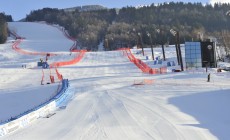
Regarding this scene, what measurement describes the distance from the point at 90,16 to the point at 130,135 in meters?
171

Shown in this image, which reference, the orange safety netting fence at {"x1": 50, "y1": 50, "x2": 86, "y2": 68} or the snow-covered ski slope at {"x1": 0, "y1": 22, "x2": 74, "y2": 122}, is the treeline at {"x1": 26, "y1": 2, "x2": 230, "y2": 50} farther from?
the snow-covered ski slope at {"x1": 0, "y1": 22, "x2": 74, "y2": 122}

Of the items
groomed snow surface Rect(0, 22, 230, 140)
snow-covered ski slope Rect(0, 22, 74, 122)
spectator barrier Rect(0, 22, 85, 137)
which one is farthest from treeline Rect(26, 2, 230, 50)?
spectator barrier Rect(0, 22, 85, 137)

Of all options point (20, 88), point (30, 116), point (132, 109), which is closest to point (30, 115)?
point (30, 116)

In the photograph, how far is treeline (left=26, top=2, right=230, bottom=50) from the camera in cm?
12538

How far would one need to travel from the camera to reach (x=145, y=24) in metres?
147

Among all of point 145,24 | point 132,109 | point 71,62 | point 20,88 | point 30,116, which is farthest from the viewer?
point 145,24

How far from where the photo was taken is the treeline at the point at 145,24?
12538 cm

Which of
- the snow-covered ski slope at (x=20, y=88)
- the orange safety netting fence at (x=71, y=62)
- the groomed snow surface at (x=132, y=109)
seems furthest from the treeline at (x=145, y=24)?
the groomed snow surface at (x=132, y=109)

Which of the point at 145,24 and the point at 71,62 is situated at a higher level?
the point at 145,24

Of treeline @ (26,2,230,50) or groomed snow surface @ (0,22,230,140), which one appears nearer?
groomed snow surface @ (0,22,230,140)

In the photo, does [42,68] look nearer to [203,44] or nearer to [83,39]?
[203,44]

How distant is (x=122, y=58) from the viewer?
63.7 meters

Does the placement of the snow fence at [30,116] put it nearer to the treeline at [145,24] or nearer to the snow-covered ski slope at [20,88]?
the snow-covered ski slope at [20,88]

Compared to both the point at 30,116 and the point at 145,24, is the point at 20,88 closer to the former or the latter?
the point at 30,116
